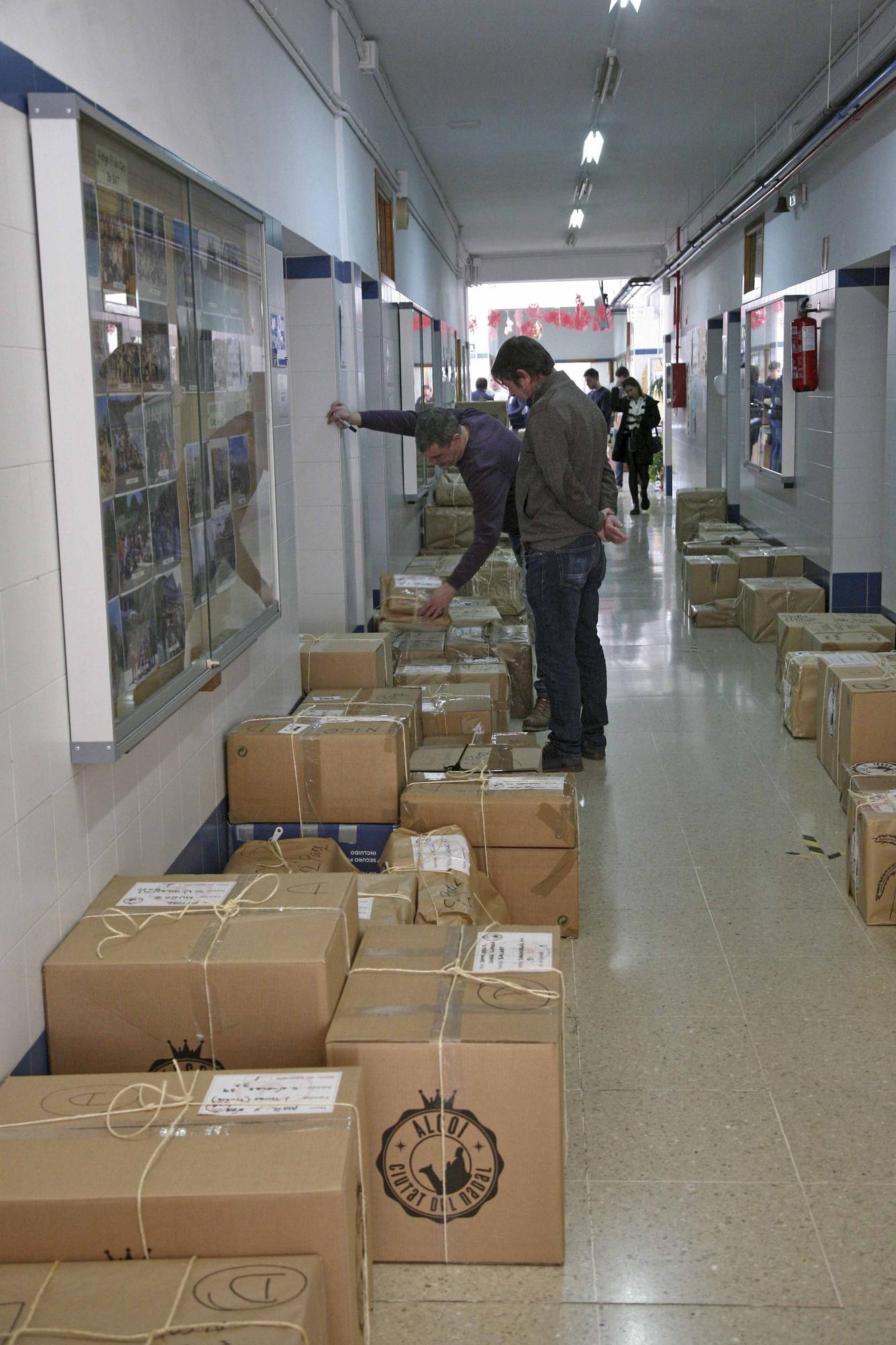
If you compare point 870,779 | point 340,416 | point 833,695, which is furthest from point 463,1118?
point 340,416

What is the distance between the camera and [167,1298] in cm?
171

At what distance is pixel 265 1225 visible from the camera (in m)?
1.83

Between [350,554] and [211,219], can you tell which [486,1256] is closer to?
[211,219]

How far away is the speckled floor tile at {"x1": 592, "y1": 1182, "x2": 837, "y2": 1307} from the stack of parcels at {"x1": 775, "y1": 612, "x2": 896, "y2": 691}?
12.3 ft

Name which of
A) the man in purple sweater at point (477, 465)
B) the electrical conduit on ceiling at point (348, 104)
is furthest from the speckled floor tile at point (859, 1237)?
the electrical conduit on ceiling at point (348, 104)

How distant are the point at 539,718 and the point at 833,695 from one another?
4.38 ft

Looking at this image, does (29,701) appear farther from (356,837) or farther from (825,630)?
(825,630)

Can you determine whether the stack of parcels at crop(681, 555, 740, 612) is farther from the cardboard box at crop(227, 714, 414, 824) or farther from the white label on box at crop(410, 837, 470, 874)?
the white label on box at crop(410, 837, 470, 874)

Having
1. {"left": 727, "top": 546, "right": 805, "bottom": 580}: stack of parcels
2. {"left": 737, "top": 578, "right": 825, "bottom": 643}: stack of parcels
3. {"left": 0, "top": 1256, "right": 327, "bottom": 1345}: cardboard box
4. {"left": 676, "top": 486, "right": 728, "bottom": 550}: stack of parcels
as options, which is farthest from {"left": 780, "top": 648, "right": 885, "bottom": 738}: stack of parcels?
{"left": 676, "top": 486, "right": 728, "bottom": 550}: stack of parcels

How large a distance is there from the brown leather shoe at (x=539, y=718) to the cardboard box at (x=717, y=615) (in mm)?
2826

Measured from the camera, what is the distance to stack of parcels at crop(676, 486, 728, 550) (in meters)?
11.7

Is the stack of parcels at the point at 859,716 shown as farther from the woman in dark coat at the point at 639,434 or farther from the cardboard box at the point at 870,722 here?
the woman in dark coat at the point at 639,434

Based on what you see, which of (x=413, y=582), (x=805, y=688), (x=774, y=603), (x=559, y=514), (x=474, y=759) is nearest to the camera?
(x=474, y=759)

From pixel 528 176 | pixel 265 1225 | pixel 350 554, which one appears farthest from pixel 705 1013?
pixel 528 176
